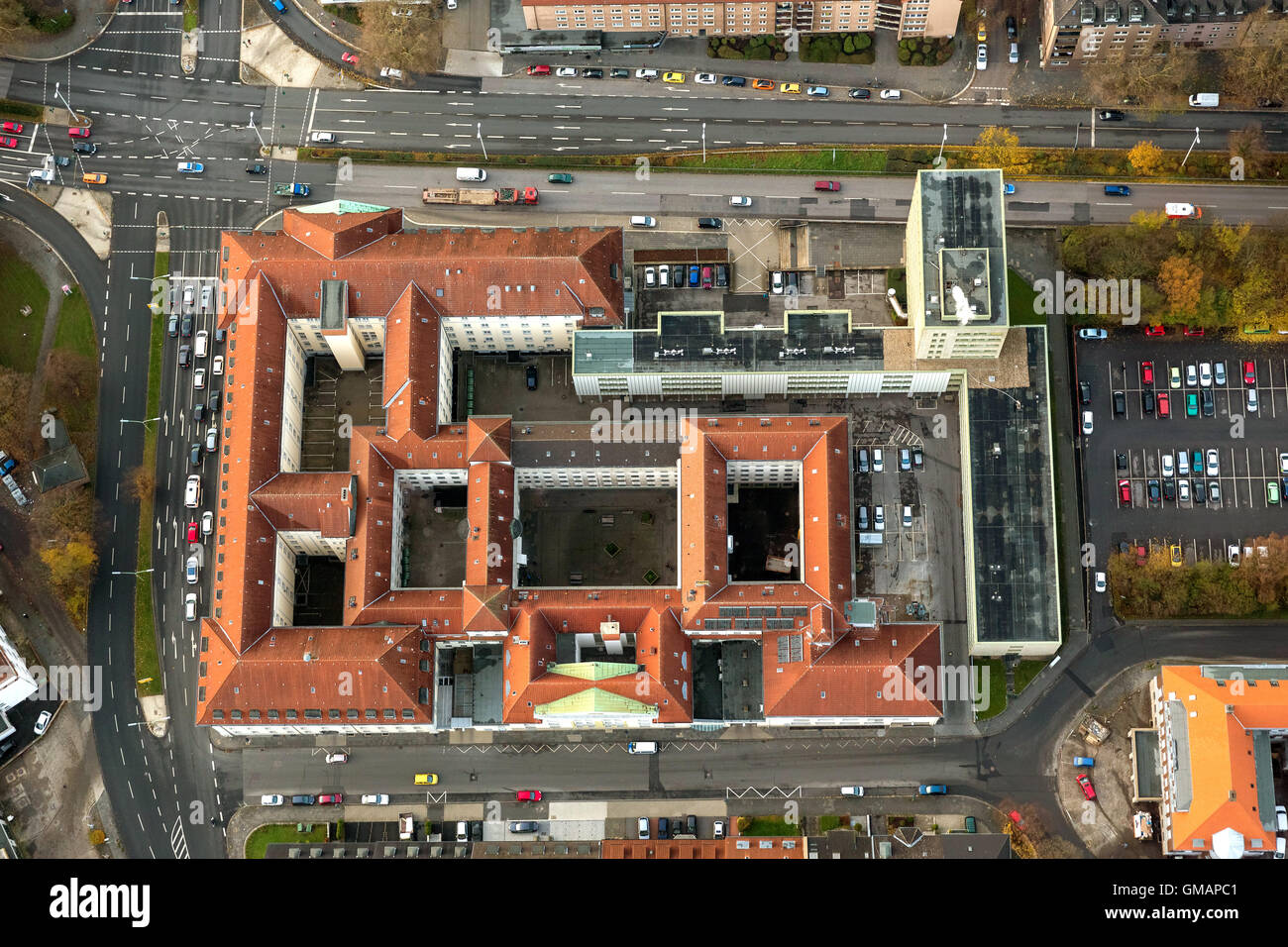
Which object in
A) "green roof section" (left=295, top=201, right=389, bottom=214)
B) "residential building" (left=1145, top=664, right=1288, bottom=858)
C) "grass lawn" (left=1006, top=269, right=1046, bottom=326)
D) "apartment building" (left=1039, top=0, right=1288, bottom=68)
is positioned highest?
"apartment building" (left=1039, top=0, right=1288, bottom=68)

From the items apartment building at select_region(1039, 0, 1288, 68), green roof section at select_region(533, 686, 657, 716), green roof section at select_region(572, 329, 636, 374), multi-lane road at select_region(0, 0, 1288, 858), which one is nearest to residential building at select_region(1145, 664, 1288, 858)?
green roof section at select_region(533, 686, 657, 716)

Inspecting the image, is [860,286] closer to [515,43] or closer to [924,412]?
[924,412]

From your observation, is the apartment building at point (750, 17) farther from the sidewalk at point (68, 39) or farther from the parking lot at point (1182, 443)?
the sidewalk at point (68, 39)

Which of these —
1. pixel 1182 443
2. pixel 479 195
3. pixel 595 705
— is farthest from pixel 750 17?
pixel 595 705

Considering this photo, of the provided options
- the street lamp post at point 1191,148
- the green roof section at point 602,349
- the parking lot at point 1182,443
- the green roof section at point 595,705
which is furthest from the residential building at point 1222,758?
the green roof section at point 602,349

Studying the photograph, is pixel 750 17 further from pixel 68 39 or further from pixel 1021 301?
pixel 68 39

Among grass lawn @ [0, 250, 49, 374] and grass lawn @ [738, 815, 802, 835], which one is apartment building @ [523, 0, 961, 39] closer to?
grass lawn @ [0, 250, 49, 374]

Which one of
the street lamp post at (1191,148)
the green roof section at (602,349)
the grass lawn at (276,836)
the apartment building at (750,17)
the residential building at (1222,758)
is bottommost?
the grass lawn at (276,836)
